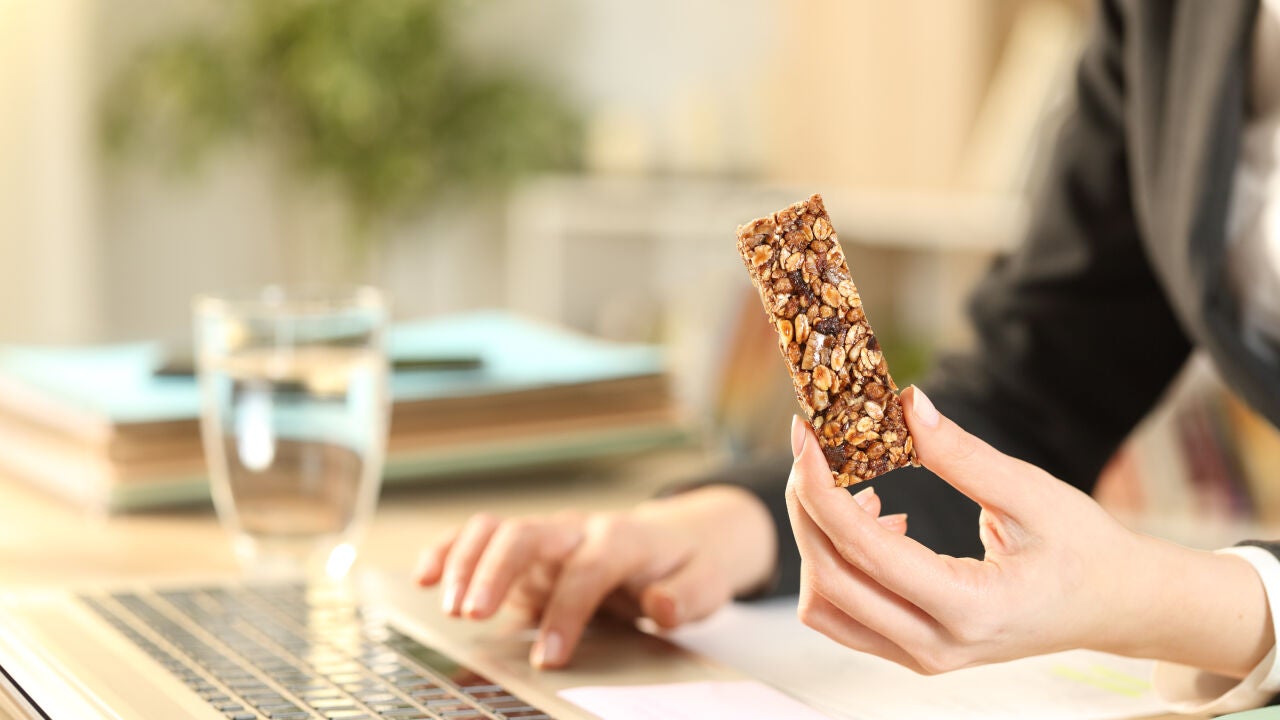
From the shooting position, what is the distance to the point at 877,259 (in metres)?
3.11

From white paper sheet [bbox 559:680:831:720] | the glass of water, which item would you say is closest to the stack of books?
the glass of water

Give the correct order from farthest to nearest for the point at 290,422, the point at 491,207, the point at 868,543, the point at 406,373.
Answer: the point at 491,207, the point at 406,373, the point at 290,422, the point at 868,543

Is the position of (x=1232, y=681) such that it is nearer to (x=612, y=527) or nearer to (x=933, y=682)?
(x=933, y=682)

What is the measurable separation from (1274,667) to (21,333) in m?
Result: 3.24

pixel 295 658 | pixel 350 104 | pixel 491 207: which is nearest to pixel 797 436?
pixel 295 658

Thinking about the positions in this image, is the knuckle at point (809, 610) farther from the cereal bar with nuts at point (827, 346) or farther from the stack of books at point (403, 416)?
the stack of books at point (403, 416)

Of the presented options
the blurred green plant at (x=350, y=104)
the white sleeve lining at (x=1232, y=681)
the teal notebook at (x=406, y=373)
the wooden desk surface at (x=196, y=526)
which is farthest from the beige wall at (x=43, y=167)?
the white sleeve lining at (x=1232, y=681)

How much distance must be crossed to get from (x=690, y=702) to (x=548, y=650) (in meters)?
0.08

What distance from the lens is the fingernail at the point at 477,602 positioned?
0.64 meters

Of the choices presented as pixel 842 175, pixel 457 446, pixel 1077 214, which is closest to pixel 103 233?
pixel 842 175

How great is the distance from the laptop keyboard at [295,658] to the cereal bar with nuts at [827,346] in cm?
16

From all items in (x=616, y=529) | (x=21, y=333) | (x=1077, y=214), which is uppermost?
(x=1077, y=214)

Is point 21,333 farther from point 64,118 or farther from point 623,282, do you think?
point 623,282

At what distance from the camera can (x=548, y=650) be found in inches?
23.9
